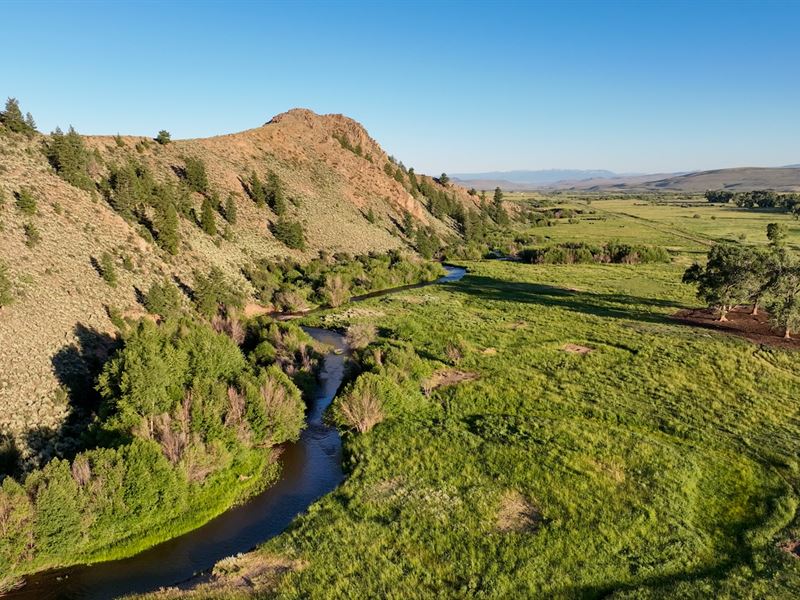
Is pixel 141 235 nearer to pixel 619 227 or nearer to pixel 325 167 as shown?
pixel 325 167

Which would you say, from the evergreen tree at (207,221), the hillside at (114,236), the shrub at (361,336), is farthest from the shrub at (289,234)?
the shrub at (361,336)

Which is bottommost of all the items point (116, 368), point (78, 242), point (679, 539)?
point (679, 539)

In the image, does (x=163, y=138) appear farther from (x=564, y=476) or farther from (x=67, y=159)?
(x=564, y=476)

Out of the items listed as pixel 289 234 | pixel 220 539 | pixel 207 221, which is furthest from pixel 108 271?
pixel 289 234

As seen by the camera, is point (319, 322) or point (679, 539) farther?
point (319, 322)

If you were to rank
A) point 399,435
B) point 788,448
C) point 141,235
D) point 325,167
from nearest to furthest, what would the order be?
point 788,448
point 399,435
point 141,235
point 325,167

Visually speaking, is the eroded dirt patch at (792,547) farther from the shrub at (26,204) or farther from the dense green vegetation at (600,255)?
the dense green vegetation at (600,255)

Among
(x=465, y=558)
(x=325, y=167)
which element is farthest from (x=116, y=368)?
(x=325, y=167)
